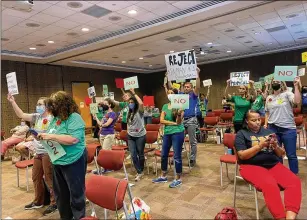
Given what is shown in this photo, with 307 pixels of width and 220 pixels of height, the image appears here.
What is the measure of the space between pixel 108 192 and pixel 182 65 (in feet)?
8.31

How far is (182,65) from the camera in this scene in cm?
391

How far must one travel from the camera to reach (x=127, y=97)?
445 centimetres

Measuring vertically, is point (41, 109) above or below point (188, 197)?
above

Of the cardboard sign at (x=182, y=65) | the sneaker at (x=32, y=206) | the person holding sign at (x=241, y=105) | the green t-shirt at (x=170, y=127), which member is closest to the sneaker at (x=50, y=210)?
the sneaker at (x=32, y=206)

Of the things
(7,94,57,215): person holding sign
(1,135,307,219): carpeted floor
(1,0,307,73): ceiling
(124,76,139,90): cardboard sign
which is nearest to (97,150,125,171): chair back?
(1,135,307,219): carpeted floor

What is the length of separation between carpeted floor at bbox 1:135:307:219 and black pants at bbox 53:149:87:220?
669mm

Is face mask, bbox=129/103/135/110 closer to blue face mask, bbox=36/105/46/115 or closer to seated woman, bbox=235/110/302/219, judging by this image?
blue face mask, bbox=36/105/46/115

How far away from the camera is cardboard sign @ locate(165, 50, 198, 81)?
12.4 feet

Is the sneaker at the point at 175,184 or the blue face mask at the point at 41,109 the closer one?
the blue face mask at the point at 41,109

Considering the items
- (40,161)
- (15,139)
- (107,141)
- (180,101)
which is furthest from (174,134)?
(15,139)

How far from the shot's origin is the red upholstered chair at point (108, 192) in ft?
6.23

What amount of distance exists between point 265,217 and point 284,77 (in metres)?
2.28

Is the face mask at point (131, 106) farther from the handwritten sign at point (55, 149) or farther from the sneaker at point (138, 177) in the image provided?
the handwritten sign at point (55, 149)

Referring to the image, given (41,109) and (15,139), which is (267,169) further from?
(15,139)
